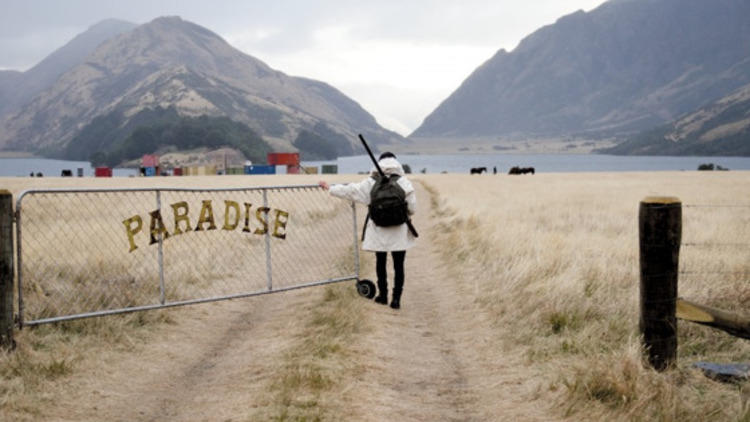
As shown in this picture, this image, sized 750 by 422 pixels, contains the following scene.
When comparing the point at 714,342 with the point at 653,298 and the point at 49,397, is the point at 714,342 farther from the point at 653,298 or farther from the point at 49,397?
the point at 49,397

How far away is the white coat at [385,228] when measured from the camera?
984cm

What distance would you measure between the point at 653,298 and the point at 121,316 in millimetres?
6902

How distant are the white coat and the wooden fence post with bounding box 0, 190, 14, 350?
14.6ft

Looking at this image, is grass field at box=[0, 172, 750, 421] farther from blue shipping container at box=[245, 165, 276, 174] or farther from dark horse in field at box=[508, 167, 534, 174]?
blue shipping container at box=[245, 165, 276, 174]

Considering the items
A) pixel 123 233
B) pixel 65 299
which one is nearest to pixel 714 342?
pixel 65 299

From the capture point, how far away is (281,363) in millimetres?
7184

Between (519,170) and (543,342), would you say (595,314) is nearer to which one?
(543,342)

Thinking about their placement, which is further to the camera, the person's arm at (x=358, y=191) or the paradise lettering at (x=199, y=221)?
the person's arm at (x=358, y=191)

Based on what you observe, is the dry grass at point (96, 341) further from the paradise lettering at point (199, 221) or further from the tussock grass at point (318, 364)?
the paradise lettering at point (199, 221)

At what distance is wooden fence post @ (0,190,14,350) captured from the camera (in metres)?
7.20

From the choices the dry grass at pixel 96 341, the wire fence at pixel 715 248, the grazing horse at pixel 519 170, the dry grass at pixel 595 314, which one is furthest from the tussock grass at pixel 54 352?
the grazing horse at pixel 519 170

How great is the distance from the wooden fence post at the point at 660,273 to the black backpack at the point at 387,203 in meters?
4.02

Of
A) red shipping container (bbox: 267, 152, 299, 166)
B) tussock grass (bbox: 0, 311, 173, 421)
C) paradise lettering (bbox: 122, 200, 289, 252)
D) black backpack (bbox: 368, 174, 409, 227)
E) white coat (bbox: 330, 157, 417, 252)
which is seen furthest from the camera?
red shipping container (bbox: 267, 152, 299, 166)

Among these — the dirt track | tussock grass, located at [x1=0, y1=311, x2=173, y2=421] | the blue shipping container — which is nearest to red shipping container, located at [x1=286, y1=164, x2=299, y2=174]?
the blue shipping container
